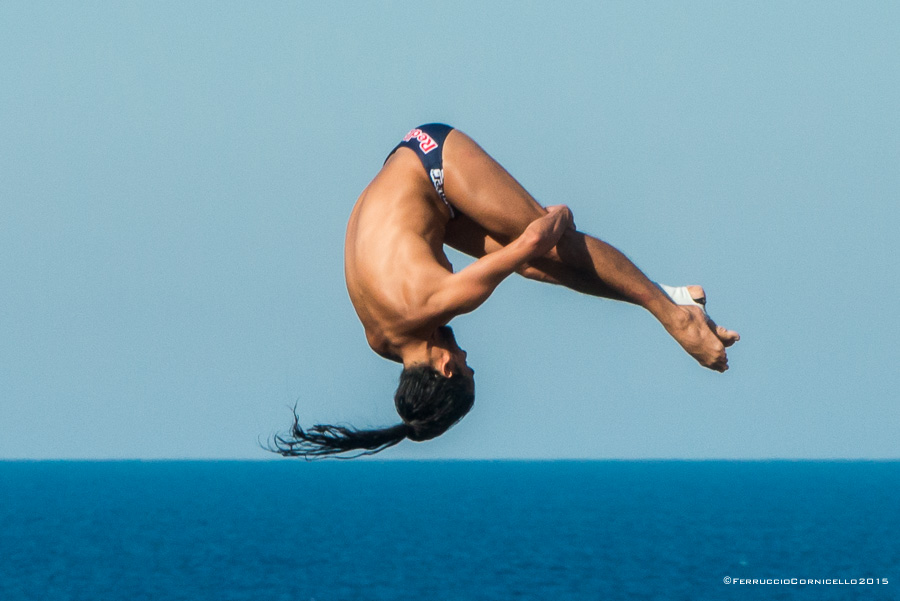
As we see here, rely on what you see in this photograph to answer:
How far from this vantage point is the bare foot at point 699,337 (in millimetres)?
9703

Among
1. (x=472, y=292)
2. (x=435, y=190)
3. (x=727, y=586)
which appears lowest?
(x=727, y=586)

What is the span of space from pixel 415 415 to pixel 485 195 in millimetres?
1574

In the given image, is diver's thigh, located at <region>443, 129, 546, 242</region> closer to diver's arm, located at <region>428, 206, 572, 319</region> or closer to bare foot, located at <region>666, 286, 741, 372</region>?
diver's arm, located at <region>428, 206, 572, 319</region>

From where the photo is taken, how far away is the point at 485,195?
9.09m

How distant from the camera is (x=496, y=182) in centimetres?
913

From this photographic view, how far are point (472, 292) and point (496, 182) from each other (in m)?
1.18

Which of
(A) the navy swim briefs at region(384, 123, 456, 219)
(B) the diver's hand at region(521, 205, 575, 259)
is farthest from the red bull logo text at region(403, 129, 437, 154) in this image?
(B) the diver's hand at region(521, 205, 575, 259)

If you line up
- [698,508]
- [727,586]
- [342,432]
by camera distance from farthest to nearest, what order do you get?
[698,508] < [727,586] < [342,432]

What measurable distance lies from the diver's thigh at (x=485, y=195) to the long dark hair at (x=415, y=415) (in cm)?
110

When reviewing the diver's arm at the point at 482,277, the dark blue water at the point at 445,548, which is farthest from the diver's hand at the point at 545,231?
the dark blue water at the point at 445,548

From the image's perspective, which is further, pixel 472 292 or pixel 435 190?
pixel 435 190

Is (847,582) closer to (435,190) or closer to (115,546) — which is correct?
(115,546)

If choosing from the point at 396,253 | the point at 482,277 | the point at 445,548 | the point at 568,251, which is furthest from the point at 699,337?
the point at 445,548

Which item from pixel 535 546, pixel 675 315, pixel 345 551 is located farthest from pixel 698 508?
pixel 675 315
